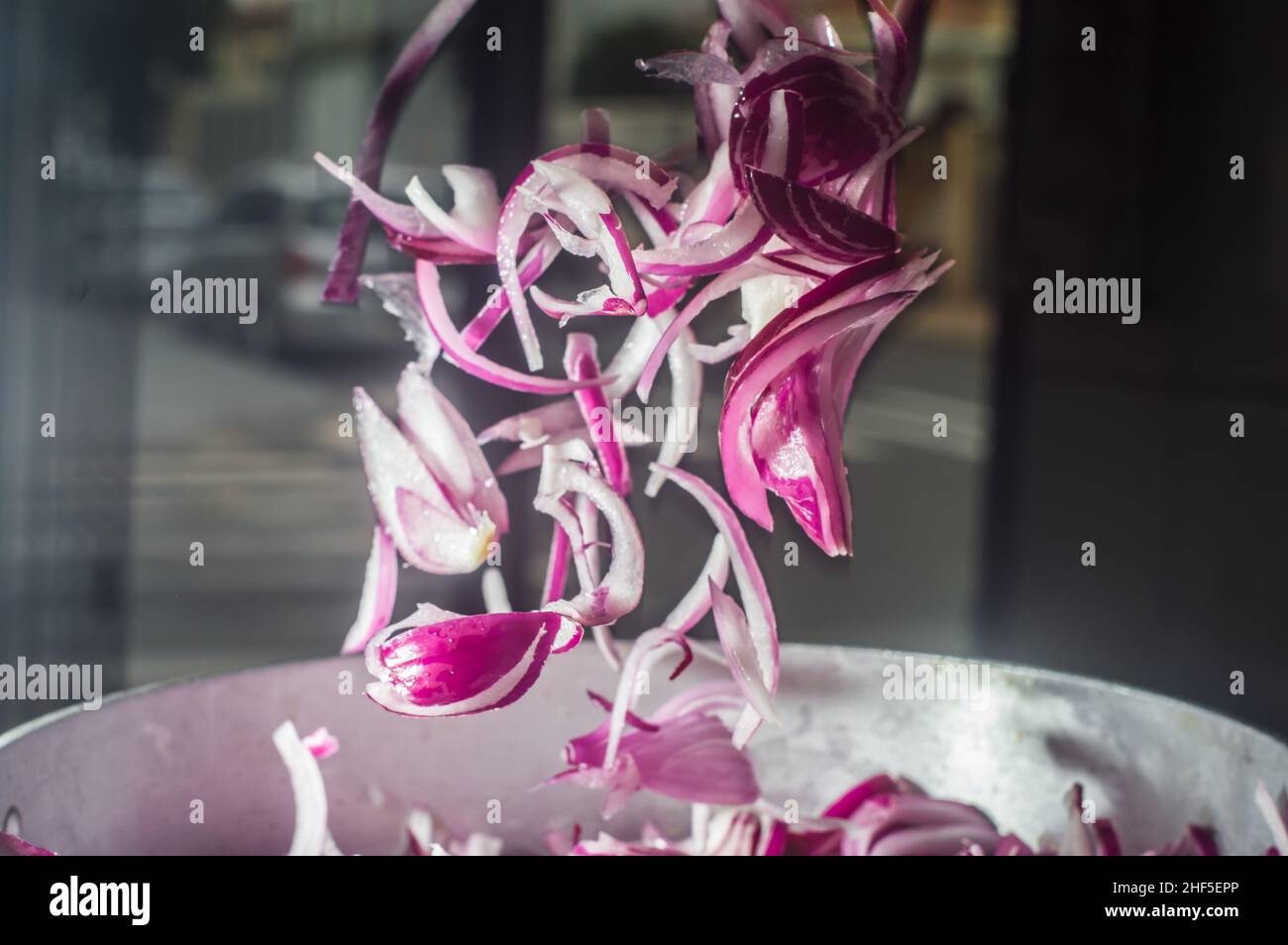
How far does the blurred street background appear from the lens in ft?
5.04

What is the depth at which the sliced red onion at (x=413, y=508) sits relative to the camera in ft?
2.03

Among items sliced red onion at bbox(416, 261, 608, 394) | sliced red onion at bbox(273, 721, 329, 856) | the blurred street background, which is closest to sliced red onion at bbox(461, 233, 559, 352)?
sliced red onion at bbox(416, 261, 608, 394)

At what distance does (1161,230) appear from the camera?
6.96ft

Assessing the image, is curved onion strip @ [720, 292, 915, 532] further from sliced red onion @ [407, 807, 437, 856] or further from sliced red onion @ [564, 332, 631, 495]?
sliced red onion @ [407, 807, 437, 856]

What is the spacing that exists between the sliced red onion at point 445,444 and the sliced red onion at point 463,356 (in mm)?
18

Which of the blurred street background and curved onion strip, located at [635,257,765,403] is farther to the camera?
the blurred street background

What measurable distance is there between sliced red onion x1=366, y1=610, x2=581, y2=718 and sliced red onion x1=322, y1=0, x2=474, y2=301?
0.18 meters

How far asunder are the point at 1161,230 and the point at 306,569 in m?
1.73

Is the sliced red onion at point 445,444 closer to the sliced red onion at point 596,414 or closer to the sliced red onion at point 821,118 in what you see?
the sliced red onion at point 596,414

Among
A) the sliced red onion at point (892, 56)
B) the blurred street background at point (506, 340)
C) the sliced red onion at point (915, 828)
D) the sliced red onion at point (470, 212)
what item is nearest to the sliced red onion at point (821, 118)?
the sliced red onion at point (892, 56)

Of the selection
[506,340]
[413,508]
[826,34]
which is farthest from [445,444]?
[506,340]

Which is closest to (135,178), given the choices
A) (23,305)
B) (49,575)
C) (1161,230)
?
(23,305)

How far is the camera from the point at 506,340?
1.70 metres
